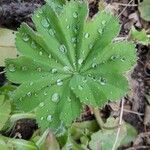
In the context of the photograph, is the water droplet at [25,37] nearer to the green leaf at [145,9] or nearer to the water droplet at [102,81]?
the water droplet at [102,81]

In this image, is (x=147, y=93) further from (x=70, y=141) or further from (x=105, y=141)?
(x=70, y=141)

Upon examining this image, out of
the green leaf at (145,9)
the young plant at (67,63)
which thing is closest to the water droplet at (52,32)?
the young plant at (67,63)

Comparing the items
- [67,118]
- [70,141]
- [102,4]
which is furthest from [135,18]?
[67,118]

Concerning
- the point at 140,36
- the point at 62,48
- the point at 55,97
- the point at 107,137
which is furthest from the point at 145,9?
the point at 55,97

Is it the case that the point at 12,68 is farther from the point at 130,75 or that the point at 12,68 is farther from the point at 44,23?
the point at 130,75

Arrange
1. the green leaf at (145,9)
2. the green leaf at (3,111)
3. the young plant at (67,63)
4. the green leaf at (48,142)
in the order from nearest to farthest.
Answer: the young plant at (67,63) → the green leaf at (3,111) → the green leaf at (48,142) → the green leaf at (145,9)

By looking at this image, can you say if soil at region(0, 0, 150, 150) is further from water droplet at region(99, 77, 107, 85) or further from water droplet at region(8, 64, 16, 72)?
water droplet at region(99, 77, 107, 85)
